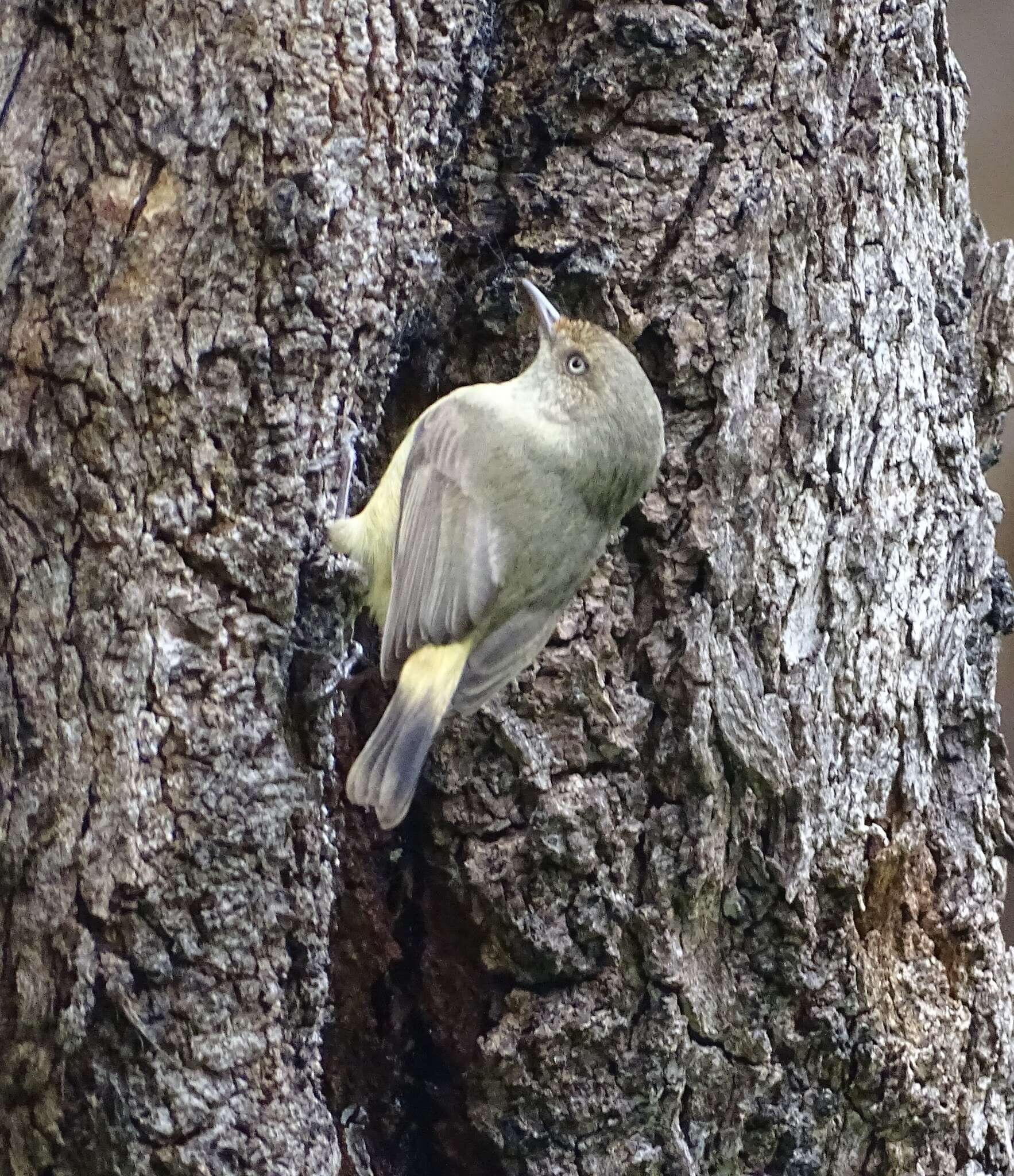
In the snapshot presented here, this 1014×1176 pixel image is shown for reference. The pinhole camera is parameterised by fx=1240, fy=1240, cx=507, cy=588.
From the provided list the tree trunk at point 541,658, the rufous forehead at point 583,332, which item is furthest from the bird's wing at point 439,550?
the rufous forehead at point 583,332

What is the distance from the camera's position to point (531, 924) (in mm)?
2260

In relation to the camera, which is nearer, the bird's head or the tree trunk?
the tree trunk

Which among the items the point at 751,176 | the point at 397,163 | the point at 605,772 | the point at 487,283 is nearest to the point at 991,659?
the point at 605,772

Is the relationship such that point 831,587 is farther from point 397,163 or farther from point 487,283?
point 397,163

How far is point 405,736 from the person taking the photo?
211 cm

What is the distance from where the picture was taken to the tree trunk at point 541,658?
1979mm

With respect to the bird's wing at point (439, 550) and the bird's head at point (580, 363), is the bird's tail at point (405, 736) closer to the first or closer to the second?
the bird's wing at point (439, 550)

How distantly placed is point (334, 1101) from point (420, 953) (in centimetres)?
31

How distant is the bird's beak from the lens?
2279mm

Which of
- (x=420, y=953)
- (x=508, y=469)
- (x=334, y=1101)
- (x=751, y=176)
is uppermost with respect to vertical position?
(x=751, y=176)

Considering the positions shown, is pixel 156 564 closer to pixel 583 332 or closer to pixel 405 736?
pixel 405 736

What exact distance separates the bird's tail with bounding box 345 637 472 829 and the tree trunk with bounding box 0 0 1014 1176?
113mm

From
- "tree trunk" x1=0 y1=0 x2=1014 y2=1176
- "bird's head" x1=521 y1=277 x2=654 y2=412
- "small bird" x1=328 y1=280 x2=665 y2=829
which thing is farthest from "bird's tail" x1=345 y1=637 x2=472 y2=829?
"bird's head" x1=521 y1=277 x2=654 y2=412

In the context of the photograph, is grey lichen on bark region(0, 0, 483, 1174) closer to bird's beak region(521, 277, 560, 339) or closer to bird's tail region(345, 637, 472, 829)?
bird's tail region(345, 637, 472, 829)
